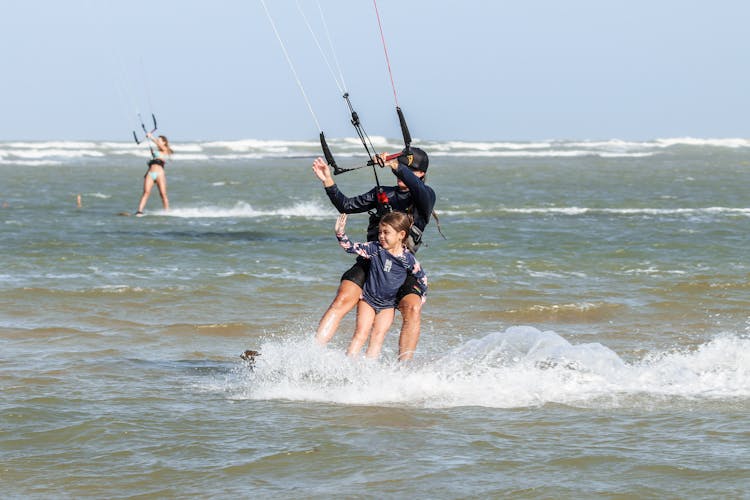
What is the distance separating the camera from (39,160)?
65750mm

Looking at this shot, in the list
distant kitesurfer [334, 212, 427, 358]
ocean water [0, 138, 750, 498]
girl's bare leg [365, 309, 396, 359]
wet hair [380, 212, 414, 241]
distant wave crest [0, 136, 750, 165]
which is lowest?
distant wave crest [0, 136, 750, 165]

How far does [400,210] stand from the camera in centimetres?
824

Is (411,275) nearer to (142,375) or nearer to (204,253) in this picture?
(142,375)

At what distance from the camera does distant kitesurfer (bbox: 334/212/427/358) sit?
8.05 m

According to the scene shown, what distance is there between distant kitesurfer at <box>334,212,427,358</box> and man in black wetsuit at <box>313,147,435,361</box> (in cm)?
7

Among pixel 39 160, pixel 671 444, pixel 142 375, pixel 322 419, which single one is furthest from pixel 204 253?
pixel 39 160

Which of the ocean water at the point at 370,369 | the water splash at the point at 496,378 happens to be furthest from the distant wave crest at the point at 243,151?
the water splash at the point at 496,378

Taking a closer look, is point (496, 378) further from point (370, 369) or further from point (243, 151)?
point (243, 151)

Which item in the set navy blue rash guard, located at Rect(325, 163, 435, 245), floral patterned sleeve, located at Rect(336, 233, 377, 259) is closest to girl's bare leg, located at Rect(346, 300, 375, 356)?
floral patterned sleeve, located at Rect(336, 233, 377, 259)

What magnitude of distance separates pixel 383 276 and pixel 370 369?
670 millimetres

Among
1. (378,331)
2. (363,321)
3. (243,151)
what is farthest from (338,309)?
(243,151)

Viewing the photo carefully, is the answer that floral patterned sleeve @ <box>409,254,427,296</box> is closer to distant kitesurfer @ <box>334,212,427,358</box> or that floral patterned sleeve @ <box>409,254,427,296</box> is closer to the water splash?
distant kitesurfer @ <box>334,212,427,358</box>

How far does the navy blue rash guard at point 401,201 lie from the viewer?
26.0 feet

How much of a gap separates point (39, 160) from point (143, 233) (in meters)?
47.7
